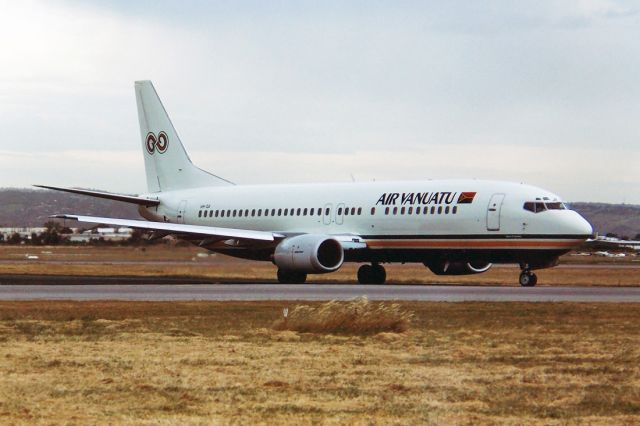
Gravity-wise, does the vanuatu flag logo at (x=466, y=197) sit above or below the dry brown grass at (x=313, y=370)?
above

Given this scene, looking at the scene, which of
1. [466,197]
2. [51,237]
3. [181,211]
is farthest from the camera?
Result: [51,237]

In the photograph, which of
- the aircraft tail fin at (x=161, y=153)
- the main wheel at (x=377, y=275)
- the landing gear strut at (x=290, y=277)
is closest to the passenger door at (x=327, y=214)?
the main wheel at (x=377, y=275)

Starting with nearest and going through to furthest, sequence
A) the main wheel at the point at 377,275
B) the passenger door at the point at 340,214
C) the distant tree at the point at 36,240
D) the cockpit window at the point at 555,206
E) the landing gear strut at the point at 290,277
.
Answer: the cockpit window at the point at 555,206
the landing gear strut at the point at 290,277
the main wheel at the point at 377,275
the passenger door at the point at 340,214
the distant tree at the point at 36,240

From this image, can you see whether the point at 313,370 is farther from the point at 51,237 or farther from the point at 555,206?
the point at 51,237

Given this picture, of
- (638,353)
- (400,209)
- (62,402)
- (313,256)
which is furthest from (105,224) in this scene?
(62,402)

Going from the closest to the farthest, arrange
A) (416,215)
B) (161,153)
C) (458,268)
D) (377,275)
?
(416,215) → (458,268) → (377,275) → (161,153)

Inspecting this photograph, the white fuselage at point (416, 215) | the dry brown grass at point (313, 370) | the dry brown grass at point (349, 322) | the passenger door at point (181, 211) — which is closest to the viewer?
the dry brown grass at point (313, 370)

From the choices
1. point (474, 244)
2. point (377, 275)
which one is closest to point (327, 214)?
point (377, 275)

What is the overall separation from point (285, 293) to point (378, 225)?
10436 mm

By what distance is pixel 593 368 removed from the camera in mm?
Answer: 18172

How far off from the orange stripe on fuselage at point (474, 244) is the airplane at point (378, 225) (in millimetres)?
36

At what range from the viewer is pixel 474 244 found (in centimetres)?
4459

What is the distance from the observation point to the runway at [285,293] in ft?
115

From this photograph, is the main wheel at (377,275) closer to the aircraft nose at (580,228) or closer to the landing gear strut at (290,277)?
the landing gear strut at (290,277)
